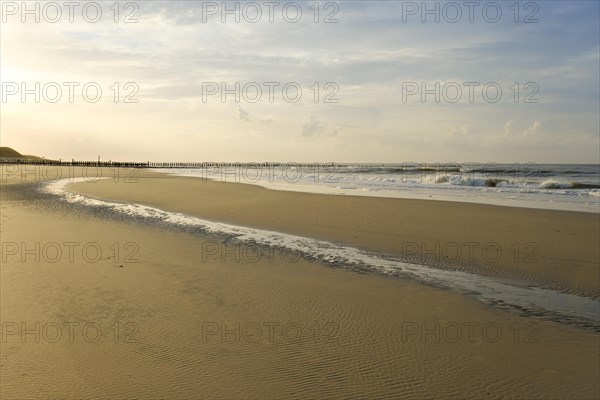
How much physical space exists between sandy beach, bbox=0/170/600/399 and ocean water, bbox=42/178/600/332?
0.42 metres

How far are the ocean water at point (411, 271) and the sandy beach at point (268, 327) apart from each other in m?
0.42

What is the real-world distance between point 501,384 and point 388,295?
3076 millimetres

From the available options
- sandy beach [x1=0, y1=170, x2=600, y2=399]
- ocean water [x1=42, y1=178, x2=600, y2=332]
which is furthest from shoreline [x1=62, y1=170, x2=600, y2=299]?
ocean water [x1=42, y1=178, x2=600, y2=332]

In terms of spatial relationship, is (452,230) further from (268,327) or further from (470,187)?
(470,187)

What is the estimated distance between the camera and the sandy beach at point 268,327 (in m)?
4.73

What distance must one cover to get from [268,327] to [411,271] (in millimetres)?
4444

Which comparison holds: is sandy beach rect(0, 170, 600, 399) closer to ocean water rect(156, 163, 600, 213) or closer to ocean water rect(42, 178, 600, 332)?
ocean water rect(42, 178, 600, 332)

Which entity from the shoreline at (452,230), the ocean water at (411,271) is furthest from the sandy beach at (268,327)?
the ocean water at (411,271)

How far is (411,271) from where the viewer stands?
9.62m

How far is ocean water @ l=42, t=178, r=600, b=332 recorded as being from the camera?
7.34 meters

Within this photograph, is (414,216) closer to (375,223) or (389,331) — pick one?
(375,223)

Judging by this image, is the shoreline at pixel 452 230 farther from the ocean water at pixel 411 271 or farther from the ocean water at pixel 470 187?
the ocean water at pixel 470 187

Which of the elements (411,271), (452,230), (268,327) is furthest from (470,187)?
(268,327)

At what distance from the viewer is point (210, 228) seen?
583 inches
